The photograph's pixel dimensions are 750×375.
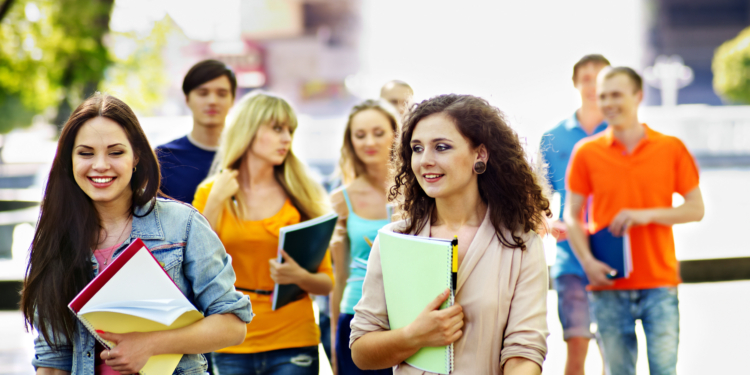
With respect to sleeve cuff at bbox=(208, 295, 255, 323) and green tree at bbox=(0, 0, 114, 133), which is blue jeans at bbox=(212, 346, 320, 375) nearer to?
sleeve cuff at bbox=(208, 295, 255, 323)

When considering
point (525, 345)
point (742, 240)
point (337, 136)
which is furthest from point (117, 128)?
point (337, 136)

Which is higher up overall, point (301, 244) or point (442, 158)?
point (442, 158)

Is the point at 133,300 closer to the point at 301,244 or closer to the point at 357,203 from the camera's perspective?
the point at 301,244

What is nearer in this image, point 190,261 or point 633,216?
point 190,261

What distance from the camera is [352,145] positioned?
3.80 metres

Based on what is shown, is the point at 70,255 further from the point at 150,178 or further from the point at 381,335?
the point at 381,335

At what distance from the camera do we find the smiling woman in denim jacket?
1.89 m

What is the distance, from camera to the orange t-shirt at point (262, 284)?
295cm

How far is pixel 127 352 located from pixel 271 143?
1611mm

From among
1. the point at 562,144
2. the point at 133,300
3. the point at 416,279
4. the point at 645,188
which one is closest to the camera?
the point at 133,300

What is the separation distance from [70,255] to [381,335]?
3.16 ft

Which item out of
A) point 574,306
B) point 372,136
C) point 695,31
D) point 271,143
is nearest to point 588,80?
point 574,306

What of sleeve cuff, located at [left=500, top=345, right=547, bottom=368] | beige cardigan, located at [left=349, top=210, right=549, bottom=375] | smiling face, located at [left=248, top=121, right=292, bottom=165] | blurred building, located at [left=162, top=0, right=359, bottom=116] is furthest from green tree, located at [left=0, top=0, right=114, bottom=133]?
blurred building, located at [left=162, top=0, right=359, bottom=116]

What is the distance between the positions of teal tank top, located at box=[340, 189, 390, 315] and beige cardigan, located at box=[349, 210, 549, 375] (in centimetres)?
118
